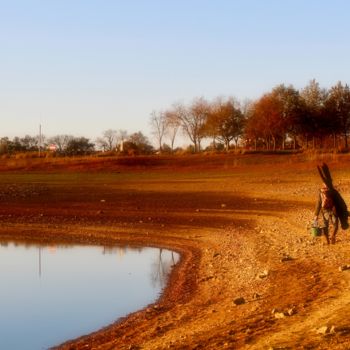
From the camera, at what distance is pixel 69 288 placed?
17.8 meters

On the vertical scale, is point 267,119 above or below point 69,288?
above

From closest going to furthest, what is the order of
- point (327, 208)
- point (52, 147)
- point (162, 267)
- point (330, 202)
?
point (330, 202) → point (327, 208) → point (162, 267) → point (52, 147)

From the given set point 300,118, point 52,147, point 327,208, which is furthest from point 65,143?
point 327,208

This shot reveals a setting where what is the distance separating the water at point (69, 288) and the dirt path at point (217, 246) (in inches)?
28.2

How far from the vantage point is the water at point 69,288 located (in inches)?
539

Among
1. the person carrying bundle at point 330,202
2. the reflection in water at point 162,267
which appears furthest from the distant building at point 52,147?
the person carrying bundle at point 330,202

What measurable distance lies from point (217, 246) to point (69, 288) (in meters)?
6.05

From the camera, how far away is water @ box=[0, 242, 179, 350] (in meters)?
13.7

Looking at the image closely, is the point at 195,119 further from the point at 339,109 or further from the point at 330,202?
the point at 330,202

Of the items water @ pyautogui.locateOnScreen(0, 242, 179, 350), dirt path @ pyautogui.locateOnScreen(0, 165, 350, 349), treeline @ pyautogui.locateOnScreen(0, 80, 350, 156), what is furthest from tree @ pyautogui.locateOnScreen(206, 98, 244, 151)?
Answer: water @ pyautogui.locateOnScreen(0, 242, 179, 350)

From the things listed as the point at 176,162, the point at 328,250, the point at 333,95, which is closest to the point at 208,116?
the point at 333,95

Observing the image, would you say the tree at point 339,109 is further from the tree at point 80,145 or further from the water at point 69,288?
the water at point 69,288

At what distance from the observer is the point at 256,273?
16.2 meters

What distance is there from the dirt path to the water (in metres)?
0.72
